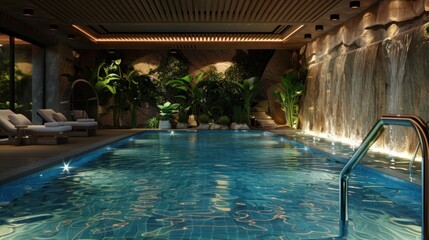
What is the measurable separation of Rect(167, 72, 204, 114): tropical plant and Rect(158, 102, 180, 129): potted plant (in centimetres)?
42

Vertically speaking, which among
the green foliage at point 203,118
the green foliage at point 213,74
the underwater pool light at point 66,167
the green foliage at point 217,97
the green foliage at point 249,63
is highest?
the green foliage at point 249,63

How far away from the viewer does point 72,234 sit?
12.0 ft

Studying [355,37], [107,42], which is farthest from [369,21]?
[107,42]

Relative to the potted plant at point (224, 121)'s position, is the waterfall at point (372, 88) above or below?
above

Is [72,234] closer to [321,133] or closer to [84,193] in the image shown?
[84,193]

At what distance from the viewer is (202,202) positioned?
4879 millimetres

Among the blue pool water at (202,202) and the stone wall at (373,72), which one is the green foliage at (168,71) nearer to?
the stone wall at (373,72)

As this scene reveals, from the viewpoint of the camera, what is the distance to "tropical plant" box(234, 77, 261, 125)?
60.1 feet

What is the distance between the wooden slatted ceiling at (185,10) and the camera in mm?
10680

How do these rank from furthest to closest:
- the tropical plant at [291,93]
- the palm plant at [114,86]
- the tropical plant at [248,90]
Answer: the tropical plant at [248,90] < the palm plant at [114,86] < the tropical plant at [291,93]

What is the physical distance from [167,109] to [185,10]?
283 inches

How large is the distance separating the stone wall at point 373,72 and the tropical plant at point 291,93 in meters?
1.22

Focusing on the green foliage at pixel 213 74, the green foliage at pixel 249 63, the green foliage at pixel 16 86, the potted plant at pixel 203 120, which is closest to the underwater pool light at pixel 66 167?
the green foliage at pixel 16 86

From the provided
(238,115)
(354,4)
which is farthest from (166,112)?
(354,4)
